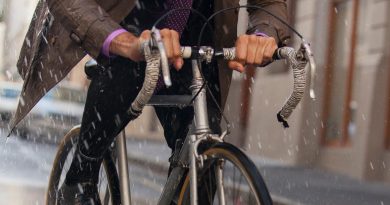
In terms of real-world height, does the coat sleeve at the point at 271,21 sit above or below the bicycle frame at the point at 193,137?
above

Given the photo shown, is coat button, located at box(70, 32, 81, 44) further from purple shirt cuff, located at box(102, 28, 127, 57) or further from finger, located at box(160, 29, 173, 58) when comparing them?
finger, located at box(160, 29, 173, 58)

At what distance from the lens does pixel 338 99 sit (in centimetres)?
1379

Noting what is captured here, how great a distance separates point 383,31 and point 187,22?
30.3 feet

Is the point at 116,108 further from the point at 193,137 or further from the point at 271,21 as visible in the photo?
the point at 271,21

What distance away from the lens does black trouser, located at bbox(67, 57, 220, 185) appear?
305 cm

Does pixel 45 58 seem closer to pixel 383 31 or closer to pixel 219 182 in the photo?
pixel 219 182

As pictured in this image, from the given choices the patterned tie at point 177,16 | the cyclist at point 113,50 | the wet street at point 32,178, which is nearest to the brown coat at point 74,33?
the cyclist at point 113,50

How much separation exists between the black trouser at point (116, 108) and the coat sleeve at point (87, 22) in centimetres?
31

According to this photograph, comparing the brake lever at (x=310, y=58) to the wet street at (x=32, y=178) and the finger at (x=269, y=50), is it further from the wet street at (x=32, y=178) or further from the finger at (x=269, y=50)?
the wet street at (x=32, y=178)

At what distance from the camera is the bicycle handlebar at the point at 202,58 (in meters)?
2.40

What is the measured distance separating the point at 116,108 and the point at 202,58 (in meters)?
0.58

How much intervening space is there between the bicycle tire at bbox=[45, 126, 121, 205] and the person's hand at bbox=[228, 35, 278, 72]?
1283mm

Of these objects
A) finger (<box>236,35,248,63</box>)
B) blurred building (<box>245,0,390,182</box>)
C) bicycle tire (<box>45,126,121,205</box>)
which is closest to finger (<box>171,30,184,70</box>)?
finger (<box>236,35,248,63</box>)

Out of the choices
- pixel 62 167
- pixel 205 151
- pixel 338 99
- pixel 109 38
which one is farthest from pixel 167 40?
pixel 338 99
